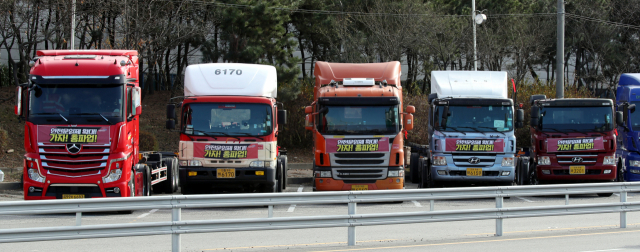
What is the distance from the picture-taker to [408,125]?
1446cm

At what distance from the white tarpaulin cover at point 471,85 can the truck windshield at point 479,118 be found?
0.49 metres

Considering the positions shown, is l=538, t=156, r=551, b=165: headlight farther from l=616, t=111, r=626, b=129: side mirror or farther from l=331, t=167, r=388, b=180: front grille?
l=331, t=167, r=388, b=180: front grille

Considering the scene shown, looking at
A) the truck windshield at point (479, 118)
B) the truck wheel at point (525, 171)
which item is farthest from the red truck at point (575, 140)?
the truck windshield at point (479, 118)

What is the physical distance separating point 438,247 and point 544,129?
9.04m

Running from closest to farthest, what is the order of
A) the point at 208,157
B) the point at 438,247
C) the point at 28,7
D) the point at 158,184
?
the point at 438,247
the point at 208,157
the point at 158,184
the point at 28,7

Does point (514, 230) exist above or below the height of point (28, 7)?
below

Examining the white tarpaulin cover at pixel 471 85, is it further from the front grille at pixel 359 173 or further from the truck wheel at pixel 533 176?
the front grille at pixel 359 173

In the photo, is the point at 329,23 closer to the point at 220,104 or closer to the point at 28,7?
the point at 28,7

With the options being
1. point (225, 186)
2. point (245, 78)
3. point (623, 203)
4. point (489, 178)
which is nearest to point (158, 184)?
point (225, 186)

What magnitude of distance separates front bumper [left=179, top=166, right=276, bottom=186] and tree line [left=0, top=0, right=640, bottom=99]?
1076 cm

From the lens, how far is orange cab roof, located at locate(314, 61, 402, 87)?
15094 millimetres

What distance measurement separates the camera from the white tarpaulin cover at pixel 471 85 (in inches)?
627

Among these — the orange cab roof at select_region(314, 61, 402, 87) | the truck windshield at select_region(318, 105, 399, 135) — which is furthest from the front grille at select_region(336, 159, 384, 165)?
Answer: the orange cab roof at select_region(314, 61, 402, 87)

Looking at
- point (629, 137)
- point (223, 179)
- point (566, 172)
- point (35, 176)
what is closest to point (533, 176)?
point (566, 172)
